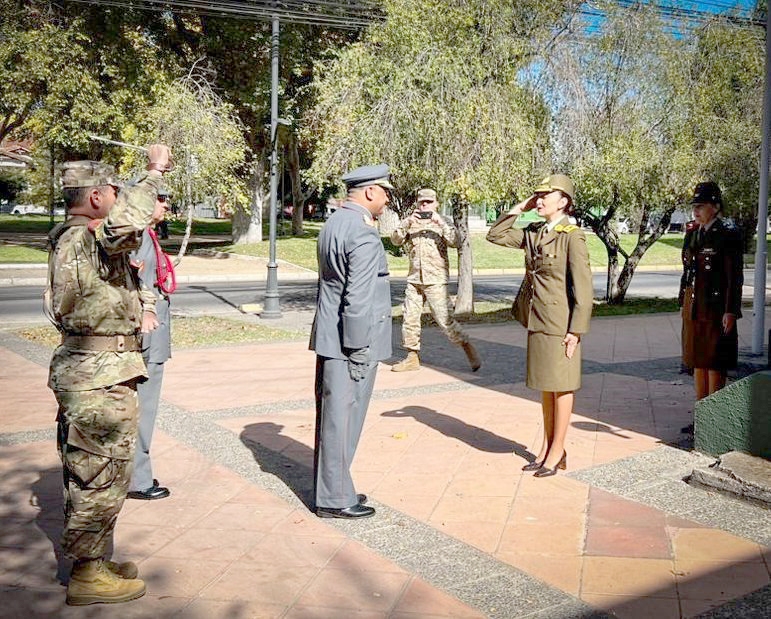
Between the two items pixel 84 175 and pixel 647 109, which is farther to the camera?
pixel 647 109

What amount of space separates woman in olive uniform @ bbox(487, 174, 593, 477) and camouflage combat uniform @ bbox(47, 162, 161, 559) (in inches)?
104

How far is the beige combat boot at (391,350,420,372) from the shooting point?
30.0 feet

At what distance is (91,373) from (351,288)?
149cm

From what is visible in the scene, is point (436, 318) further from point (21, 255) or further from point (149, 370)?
point (21, 255)

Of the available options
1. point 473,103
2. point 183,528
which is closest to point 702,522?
point 183,528

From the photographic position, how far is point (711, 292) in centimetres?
623

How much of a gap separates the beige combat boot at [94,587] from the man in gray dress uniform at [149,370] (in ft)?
3.90

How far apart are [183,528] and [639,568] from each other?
2342 mm

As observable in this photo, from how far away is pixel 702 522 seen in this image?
464 centimetres

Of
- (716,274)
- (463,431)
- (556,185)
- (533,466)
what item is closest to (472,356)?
(463,431)

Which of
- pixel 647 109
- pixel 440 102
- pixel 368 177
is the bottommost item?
pixel 368 177

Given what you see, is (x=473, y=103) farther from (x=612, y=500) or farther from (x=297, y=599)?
(x=297, y=599)

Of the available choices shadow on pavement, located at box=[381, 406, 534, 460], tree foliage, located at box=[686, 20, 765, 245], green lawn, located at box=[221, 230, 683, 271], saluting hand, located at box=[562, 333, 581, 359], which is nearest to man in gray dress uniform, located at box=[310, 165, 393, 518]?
saluting hand, located at box=[562, 333, 581, 359]

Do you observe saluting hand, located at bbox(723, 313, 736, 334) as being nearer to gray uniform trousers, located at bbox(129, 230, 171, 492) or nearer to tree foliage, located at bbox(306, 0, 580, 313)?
gray uniform trousers, located at bbox(129, 230, 171, 492)
